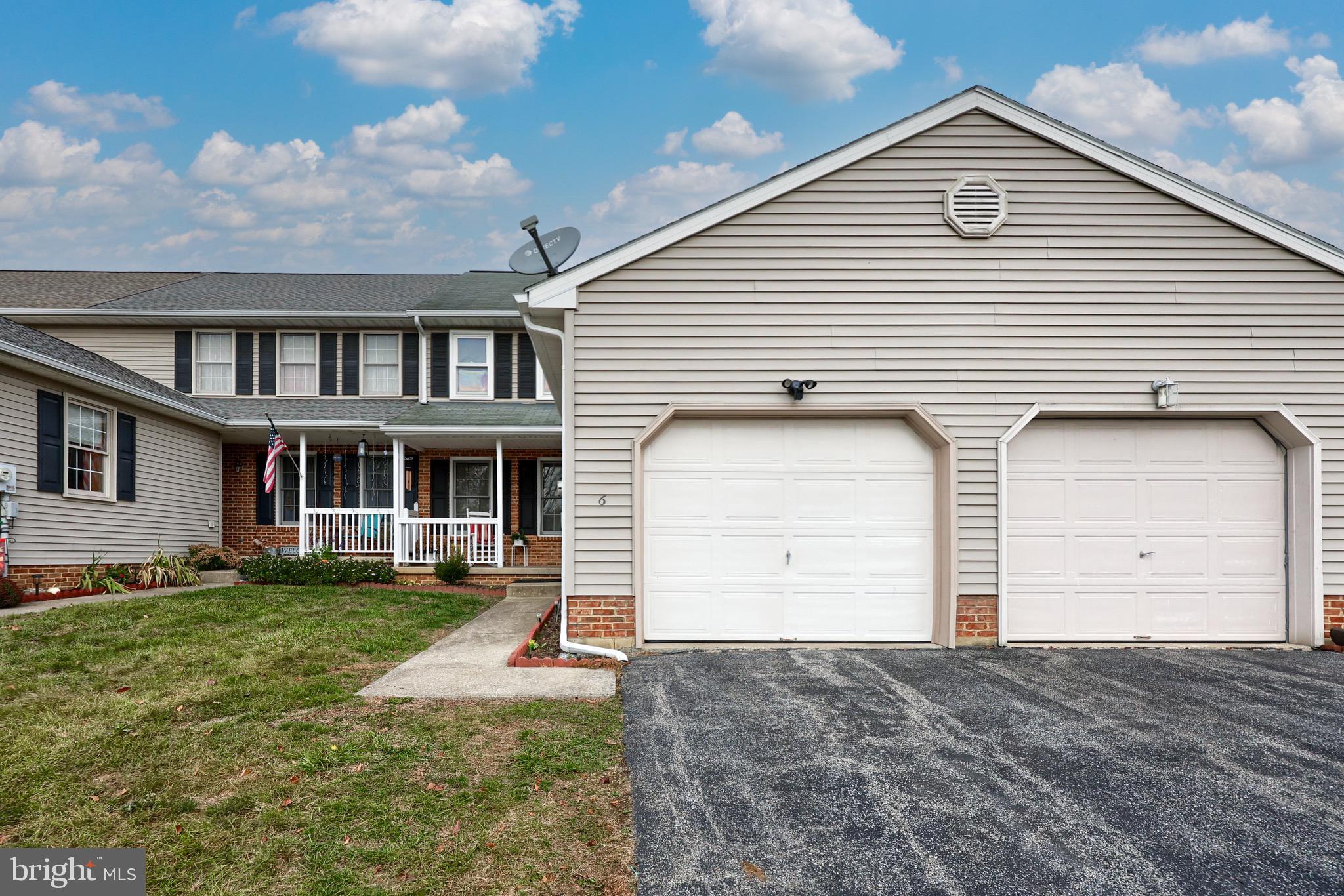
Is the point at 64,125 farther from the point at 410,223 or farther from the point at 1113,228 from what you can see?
the point at 1113,228

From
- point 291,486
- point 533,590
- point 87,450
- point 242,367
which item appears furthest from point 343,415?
point 533,590

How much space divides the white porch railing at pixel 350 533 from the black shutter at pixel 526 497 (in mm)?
2444

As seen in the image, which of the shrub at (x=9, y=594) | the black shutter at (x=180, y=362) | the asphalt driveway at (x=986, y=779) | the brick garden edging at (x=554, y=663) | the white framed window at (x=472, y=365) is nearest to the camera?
the asphalt driveway at (x=986, y=779)

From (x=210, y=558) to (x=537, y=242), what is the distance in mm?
10121

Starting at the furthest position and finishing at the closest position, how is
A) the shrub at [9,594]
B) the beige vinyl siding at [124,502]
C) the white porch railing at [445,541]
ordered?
1. the white porch railing at [445,541]
2. the beige vinyl siding at [124,502]
3. the shrub at [9,594]

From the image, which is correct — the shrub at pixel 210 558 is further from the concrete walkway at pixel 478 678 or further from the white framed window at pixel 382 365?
the concrete walkway at pixel 478 678

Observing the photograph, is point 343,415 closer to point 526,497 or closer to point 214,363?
point 214,363

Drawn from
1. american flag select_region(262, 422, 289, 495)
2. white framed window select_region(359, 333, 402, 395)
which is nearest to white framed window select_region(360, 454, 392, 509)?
white framed window select_region(359, 333, 402, 395)

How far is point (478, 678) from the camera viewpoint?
6.48 m

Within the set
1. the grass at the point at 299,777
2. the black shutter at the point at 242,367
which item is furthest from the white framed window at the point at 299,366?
the grass at the point at 299,777

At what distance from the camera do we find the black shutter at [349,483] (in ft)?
53.0

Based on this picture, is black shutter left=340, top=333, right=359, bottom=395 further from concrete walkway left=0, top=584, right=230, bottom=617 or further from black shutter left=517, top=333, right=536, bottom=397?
concrete walkway left=0, top=584, right=230, bottom=617

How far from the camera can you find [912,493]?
25.5 ft

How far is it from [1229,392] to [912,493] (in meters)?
3.15
